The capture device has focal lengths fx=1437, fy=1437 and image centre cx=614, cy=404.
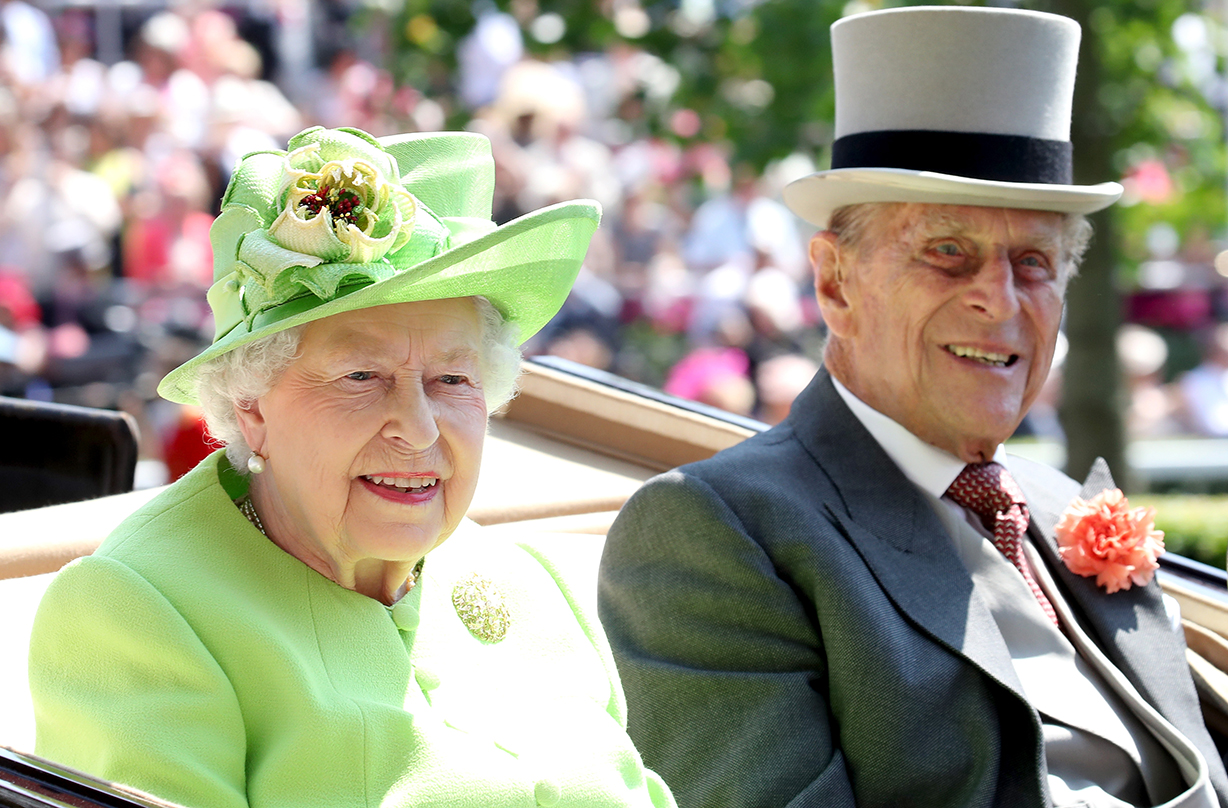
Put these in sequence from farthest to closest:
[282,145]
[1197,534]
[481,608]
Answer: [282,145] → [1197,534] → [481,608]

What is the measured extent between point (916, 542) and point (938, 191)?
0.60m

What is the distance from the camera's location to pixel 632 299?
8039 millimetres

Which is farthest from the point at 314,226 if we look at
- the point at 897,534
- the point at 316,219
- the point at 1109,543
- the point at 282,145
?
the point at 282,145

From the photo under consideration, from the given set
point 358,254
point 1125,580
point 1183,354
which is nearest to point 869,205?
point 1125,580

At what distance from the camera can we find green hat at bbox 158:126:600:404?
172 cm

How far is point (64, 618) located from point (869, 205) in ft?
5.12

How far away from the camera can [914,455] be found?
8.19 feet

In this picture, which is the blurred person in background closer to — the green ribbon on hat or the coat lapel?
the coat lapel

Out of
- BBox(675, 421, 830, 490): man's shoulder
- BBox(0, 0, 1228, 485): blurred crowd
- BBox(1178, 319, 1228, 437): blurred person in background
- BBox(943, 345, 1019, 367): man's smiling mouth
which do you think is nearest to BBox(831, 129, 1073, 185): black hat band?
BBox(943, 345, 1019, 367): man's smiling mouth

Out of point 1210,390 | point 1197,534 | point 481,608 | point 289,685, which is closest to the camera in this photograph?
point 289,685

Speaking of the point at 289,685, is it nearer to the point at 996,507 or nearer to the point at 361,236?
the point at 361,236

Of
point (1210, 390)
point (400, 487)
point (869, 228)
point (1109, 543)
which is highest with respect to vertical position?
point (869, 228)

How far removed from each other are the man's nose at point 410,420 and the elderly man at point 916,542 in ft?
1.98

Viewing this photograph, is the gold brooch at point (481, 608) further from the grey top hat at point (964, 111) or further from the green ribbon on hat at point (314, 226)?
the grey top hat at point (964, 111)
